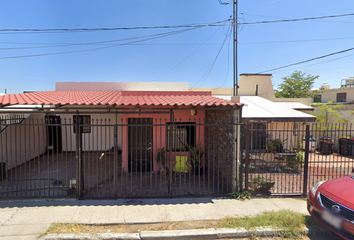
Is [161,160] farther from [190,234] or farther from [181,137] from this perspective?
[190,234]

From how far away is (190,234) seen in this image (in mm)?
3439

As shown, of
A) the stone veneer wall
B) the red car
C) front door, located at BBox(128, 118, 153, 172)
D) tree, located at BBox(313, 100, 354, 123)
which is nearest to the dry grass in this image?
the red car

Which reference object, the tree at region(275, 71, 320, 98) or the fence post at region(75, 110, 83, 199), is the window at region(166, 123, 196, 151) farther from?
the tree at region(275, 71, 320, 98)

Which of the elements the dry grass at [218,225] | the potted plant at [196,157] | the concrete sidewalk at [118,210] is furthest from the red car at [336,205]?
the potted plant at [196,157]

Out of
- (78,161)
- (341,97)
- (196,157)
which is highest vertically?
(341,97)

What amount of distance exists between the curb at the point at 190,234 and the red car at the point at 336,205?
50cm

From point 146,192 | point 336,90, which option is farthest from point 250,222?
point 336,90

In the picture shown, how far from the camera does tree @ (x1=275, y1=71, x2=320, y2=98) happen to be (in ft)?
60.3

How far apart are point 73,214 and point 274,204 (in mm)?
4808

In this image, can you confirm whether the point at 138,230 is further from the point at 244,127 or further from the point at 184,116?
the point at 184,116

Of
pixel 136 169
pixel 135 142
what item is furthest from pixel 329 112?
pixel 136 169

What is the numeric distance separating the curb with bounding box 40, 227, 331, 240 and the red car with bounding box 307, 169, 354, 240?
0.50 m

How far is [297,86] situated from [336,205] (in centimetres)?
1879

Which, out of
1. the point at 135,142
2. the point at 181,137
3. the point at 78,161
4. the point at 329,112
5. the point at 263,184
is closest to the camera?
the point at 78,161
